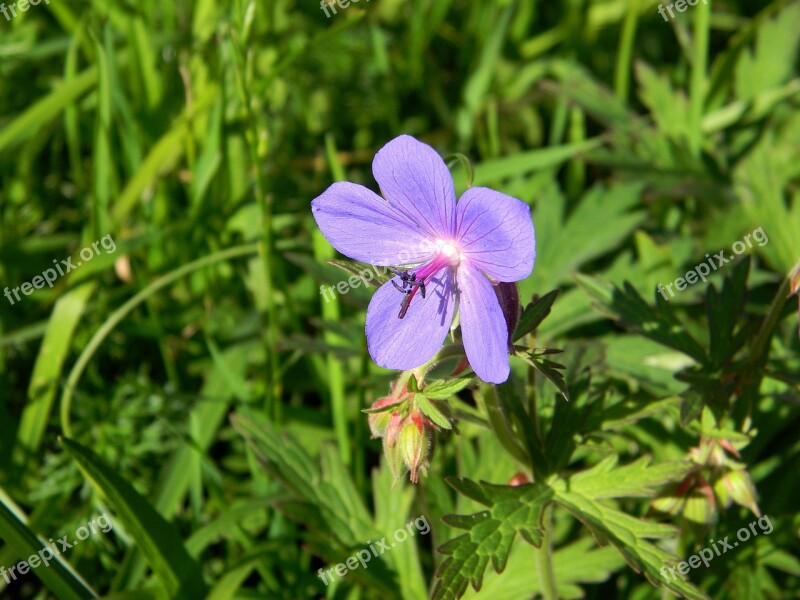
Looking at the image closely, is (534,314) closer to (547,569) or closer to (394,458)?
(394,458)

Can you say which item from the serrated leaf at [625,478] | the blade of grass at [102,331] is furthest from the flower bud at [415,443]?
the blade of grass at [102,331]

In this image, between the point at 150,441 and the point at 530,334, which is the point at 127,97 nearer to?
the point at 150,441

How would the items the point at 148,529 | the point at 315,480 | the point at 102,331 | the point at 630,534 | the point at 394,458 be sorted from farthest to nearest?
the point at 102,331 < the point at 315,480 < the point at 148,529 < the point at 630,534 < the point at 394,458

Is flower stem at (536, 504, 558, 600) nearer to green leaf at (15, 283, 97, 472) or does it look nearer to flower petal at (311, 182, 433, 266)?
flower petal at (311, 182, 433, 266)

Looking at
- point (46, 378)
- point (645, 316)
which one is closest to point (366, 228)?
point (645, 316)

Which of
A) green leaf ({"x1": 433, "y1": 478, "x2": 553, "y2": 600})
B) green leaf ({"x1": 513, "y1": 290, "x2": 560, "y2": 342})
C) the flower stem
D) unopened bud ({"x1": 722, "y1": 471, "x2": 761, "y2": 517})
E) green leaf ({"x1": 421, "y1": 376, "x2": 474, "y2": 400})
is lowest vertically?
unopened bud ({"x1": 722, "y1": 471, "x2": 761, "y2": 517})

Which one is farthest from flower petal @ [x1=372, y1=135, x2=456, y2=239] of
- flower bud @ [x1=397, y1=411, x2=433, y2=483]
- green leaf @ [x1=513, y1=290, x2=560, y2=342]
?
flower bud @ [x1=397, y1=411, x2=433, y2=483]
